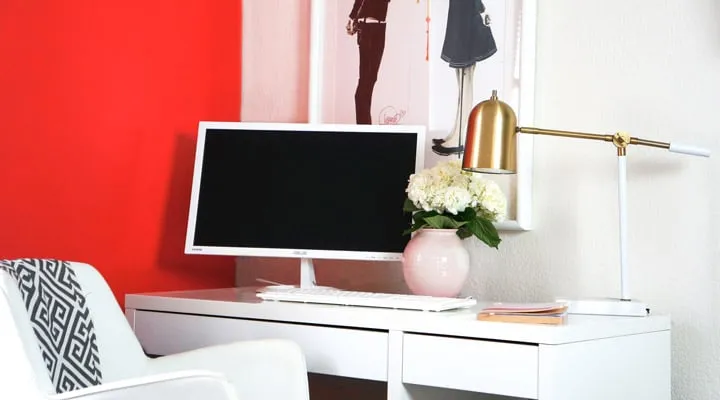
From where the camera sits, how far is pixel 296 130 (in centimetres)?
228

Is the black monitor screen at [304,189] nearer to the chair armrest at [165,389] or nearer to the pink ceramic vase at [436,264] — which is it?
the pink ceramic vase at [436,264]

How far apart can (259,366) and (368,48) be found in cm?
108

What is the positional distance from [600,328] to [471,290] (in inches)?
25.7

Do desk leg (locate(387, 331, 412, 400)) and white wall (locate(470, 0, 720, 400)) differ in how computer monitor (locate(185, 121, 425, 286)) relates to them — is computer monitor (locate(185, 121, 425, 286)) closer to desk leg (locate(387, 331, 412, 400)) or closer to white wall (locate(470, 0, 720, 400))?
white wall (locate(470, 0, 720, 400))

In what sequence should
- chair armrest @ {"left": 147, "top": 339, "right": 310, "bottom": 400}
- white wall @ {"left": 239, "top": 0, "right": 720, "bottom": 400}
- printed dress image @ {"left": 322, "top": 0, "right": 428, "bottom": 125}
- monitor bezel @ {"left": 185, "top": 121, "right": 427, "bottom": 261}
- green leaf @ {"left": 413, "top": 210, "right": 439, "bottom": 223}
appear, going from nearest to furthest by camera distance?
chair armrest @ {"left": 147, "top": 339, "right": 310, "bottom": 400}
white wall @ {"left": 239, "top": 0, "right": 720, "bottom": 400}
green leaf @ {"left": 413, "top": 210, "right": 439, "bottom": 223}
monitor bezel @ {"left": 185, "top": 121, "right": 427, "bottom": 261}
printed dress image @ {"left": 322, "top": 0, "right": 428, "bottom": 125}

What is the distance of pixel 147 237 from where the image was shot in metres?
2.45

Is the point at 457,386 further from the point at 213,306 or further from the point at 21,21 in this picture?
the point at 21,21

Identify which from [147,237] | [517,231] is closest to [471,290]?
[517,231]

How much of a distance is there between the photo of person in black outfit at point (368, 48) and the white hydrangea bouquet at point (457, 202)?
46cm

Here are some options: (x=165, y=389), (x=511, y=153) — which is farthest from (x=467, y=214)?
(x=165, y=389)

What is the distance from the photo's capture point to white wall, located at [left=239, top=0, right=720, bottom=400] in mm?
1951

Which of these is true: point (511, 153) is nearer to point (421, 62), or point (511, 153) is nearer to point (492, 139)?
point (492, 139)

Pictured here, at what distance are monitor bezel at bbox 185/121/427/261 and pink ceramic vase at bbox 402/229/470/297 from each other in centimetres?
10

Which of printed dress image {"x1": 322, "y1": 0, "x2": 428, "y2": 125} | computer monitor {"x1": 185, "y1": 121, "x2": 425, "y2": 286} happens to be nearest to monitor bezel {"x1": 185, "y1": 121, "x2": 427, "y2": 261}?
computer monitor {"x1": 185, "y1": 121, "x2": 425, "y2": 286}
